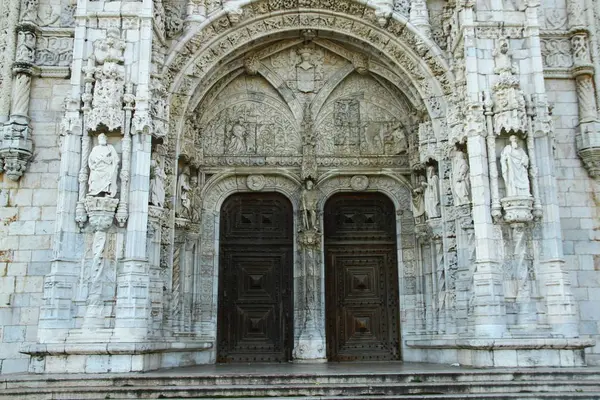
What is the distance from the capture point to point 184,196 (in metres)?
12.1

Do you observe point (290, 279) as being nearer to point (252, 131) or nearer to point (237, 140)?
point (237, 140)

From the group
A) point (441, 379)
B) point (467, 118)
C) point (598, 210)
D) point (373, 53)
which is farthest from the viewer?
point (373, 53)

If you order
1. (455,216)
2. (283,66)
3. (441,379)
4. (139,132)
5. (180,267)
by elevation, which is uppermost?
(283,66)

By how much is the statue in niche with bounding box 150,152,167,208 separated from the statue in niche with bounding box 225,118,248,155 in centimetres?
236

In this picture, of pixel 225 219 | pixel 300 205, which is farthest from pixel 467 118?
pixel 225 219

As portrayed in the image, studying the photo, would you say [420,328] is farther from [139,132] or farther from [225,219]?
[139,132]

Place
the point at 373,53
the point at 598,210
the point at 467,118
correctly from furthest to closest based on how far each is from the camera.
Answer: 1. the point at 373,53
2. the point at 598,210
3. the point at 467,118

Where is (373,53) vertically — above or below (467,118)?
above

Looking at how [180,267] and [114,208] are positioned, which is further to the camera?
[180,267]

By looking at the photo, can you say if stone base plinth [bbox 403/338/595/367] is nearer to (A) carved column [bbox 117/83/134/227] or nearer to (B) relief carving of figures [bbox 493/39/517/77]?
(B) relief carving of figures [bbox 493/39/517/77]

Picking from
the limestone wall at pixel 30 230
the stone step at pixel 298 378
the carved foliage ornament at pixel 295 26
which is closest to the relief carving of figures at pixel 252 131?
the carved foliage ornament at pixel 295 26

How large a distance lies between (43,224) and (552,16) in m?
10.6

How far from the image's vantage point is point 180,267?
475 inches

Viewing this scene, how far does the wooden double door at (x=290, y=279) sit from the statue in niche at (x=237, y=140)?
3.14ft
